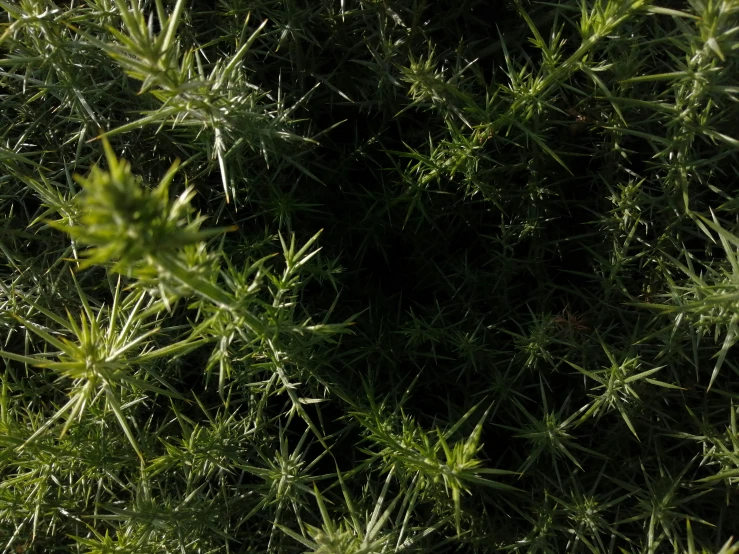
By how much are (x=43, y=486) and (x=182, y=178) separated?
709 mm

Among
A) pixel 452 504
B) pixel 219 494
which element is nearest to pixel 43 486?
pixel 219 494

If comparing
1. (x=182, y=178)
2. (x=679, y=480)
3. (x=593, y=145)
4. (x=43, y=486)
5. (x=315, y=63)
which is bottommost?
(x=679, y=480)

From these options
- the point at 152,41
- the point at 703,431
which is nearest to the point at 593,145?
the point at 703,431

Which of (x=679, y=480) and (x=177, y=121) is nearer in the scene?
(x=177, y=121)

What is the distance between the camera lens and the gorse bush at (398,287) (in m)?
1.12

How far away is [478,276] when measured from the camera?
1.37m

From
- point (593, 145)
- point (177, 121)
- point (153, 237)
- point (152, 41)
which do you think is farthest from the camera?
point (593, 145)

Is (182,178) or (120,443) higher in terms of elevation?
(182,178)

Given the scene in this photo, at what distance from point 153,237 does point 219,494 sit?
0.81 meters

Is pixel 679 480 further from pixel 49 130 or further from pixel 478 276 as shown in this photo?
pixel 49 130

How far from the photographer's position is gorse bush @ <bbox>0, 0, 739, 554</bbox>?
112 cm

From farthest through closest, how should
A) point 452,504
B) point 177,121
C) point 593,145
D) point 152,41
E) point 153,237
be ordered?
point 593,145
point 452,504
point 177,121
point 152,41
point 153,237

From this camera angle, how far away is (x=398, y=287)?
155 centimetres

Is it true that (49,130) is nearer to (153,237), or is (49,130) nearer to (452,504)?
(153,237)
